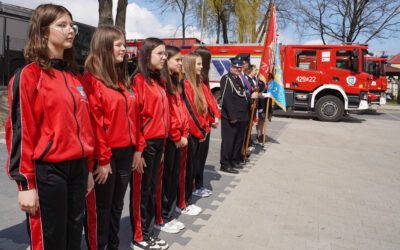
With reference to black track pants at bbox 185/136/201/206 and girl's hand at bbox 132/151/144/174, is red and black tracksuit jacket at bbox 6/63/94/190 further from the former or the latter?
black track pants at bbox 185/136/201/206

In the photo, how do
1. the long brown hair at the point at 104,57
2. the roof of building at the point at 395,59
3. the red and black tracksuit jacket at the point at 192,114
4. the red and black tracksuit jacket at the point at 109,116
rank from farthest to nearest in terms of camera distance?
the roof of building at the point at 395,59, the red and black tracksuit jacket at the point at 192,114, the long brown hair at the point at 104,57, the red and black tracksuit jacket at the point at 109,116

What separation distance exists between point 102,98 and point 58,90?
1.57 ft

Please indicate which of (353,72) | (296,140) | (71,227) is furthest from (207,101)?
(353,72)

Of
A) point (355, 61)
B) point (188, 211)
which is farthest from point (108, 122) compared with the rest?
point (355, 61)

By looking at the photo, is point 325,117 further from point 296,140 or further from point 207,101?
point 207,101

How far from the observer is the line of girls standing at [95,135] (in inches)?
71.9

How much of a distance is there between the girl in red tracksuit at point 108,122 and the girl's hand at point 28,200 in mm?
522

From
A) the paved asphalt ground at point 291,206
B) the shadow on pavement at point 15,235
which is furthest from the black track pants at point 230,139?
the shadow on pavement at point 15,235

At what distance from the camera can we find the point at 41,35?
6.23ft

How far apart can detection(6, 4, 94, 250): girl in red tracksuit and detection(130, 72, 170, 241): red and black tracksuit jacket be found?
2.76ft

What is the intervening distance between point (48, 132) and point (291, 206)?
10.6 ft

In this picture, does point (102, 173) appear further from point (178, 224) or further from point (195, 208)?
point (195, 208)

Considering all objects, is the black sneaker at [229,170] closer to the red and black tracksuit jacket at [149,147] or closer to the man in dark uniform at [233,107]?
the man in dark uniform at [233,107]

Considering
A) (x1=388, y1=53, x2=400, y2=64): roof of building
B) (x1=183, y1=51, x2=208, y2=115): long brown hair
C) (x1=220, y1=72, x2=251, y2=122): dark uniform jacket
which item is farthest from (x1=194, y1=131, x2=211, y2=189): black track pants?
(x1=388, y1=53, x2=400, y2=64): roof of building
